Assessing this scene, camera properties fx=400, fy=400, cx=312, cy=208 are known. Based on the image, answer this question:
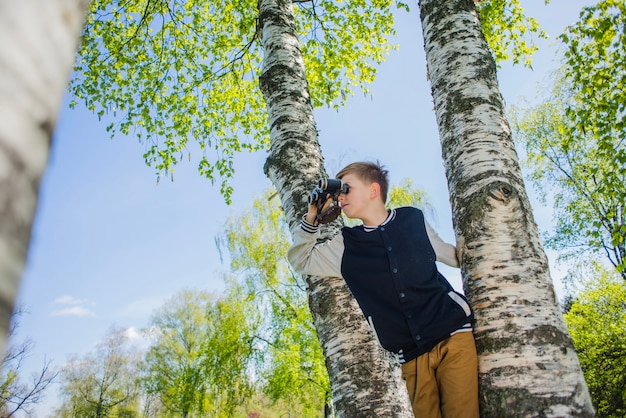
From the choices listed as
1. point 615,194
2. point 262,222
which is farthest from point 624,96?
point 262,222

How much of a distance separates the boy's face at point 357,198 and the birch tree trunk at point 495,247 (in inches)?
20.9

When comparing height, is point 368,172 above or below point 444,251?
above

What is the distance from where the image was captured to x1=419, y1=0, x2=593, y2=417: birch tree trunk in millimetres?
1640

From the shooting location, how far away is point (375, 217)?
2553 millimetres

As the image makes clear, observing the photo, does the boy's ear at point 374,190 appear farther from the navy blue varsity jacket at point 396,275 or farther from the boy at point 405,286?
the navy blue varsity jacket at point 396,275

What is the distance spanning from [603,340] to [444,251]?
1626cm

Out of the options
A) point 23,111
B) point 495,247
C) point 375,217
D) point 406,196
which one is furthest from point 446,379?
point 406,196

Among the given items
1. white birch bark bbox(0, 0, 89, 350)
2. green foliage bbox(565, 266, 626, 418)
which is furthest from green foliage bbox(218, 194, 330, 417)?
white birch bark bbox(0, 0, 89, 350)

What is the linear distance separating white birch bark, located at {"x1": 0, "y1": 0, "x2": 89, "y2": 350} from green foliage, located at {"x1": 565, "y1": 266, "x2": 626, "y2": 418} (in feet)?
56.5

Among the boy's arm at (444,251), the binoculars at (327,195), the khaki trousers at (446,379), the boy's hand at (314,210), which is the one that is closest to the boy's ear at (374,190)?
the binoculars at (327,195)

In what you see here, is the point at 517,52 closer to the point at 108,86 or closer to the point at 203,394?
the point at 108,86

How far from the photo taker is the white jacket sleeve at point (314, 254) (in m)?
2.52

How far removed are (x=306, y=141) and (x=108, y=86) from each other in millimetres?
5924

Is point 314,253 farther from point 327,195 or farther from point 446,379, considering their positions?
point 446,379
